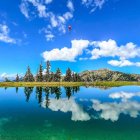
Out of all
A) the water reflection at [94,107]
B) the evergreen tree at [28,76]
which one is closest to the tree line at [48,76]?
the evergreen tree at [28,76]

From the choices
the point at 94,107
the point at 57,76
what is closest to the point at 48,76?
the point at 57,76

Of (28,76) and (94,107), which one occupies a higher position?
(28,76)

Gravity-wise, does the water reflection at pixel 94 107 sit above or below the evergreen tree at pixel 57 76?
below

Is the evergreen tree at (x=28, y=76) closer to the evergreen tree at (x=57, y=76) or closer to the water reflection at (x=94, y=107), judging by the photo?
the evergreen tree at (x=57, y=76)

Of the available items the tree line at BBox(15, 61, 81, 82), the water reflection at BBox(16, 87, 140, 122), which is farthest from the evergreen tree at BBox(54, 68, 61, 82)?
the water reflection at BBox(16, 87, 140, 122)

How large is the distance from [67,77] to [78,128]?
146 m

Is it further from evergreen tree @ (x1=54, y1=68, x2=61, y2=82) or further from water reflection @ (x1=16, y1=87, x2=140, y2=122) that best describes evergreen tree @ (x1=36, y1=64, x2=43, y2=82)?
water reflection @ (x1=16, y1=87, x2=140, y2=122)

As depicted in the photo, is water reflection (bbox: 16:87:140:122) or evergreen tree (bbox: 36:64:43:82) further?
evergreen tree (bbox: 36:64:43:82)

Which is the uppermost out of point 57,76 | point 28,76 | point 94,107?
point 28,76

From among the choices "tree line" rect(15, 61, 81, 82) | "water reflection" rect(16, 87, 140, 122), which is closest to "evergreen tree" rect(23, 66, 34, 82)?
"tree line" rect(15, 61, 81, 82)

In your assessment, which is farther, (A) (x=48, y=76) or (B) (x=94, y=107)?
(A) (x=48, y=76)

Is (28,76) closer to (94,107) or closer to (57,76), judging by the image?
(57,76)

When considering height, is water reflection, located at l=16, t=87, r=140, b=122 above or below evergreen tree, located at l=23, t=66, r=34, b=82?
below

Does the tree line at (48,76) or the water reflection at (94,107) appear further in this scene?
the tree line at (48,76)
